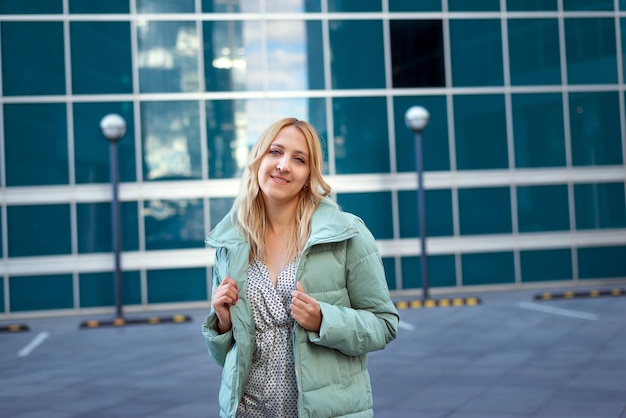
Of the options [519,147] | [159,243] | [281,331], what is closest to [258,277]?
[281,331]

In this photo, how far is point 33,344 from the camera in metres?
13.4

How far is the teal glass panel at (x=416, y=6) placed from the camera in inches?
736

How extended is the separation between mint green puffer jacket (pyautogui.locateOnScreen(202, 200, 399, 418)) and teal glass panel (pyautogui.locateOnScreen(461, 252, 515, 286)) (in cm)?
1558

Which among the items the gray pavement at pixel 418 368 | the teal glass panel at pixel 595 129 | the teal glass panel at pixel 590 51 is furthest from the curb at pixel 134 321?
the teal glass panel at pixel 590 51

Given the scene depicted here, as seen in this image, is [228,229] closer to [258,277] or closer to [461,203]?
[258,277]

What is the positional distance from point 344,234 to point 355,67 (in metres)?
15.9

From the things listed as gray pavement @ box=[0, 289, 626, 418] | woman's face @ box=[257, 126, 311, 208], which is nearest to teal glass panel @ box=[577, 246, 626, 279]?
gray pavement @ box=[0, 289, 626, 418]

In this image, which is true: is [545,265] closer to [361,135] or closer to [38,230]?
[361,135]

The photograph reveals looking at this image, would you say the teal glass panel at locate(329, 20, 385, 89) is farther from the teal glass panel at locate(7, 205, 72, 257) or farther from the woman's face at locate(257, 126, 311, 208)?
the woman's face at locate(257, 126, 311, 208)

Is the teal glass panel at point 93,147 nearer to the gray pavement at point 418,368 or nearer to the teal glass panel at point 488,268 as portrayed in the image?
Answer: the gray pavement at point 418,368

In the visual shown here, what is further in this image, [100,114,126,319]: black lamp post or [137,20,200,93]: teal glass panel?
[137,20,200,93]: teal glass panel

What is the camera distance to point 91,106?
17578 mm

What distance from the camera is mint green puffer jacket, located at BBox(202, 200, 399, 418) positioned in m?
2.95

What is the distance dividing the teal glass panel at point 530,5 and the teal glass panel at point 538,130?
193 cm
